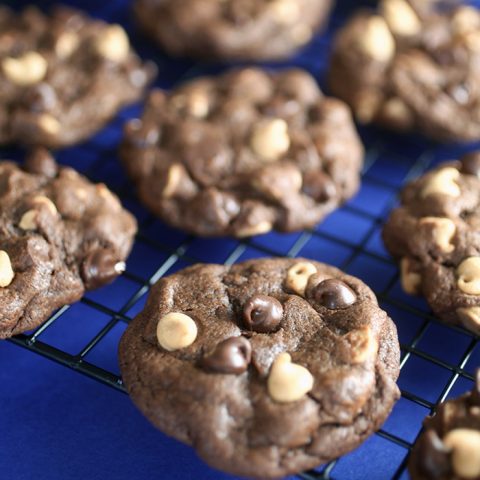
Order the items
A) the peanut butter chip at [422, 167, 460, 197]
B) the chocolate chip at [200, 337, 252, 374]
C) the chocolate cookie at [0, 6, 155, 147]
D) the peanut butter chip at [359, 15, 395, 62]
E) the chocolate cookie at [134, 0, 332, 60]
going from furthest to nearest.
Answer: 1. the chocolate cookie at [134, 0, 332, 60]
2. the peanut butter chip at [359, 15, 395, 62]
3. the chocolate cookie at [0, 6, 155, 147]
4. the peanut butter chip at [422, 167, 460, 197]
5. the chocolate chip at [200, 337, 252, 374]

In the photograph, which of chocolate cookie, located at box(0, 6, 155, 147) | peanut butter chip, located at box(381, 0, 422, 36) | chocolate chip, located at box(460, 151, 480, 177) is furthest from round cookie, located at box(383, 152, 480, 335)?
chocolate cookie, located at box(0, 6, 155, 147)

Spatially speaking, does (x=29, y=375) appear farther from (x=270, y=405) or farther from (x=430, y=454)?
(x=430, y=454)

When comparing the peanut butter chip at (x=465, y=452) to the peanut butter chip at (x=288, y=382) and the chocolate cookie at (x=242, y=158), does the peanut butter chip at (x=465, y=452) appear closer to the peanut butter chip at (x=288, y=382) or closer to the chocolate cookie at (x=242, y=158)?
the peanut butter chip at (x=288, y=382)

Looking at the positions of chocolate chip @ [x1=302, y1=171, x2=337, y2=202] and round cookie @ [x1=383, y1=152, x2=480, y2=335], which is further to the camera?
chocolate chip @ [x1=302, y1=171, x2=337, y2=202]

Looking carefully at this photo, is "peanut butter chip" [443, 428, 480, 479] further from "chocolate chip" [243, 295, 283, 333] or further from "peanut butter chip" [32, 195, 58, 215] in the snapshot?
"peanut butter chip" [32, 195, 58, 215]

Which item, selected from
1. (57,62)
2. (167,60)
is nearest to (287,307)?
(57,62)

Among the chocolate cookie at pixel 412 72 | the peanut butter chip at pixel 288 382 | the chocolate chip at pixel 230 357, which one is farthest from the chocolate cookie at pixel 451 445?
the chocolate cookie at pixel 412 72
